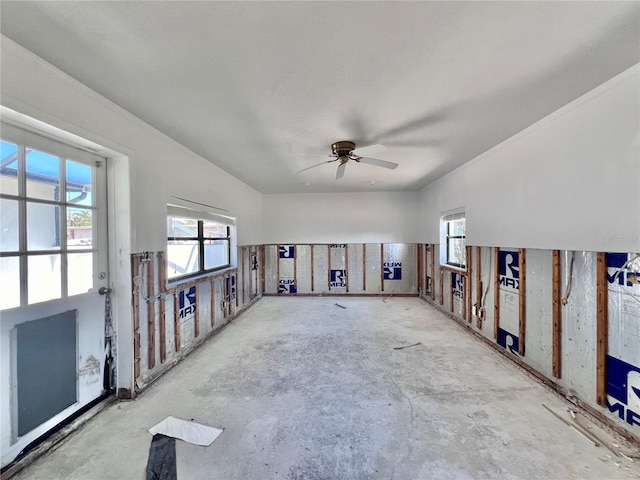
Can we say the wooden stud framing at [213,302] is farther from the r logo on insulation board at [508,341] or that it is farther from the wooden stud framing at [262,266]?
the r logo on insulation board at [508,341]

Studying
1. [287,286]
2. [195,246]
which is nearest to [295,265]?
[287,286]

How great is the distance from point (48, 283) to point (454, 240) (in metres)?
5.49

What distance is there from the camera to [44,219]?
73.2 inches

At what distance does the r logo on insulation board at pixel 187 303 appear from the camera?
326 centimetres

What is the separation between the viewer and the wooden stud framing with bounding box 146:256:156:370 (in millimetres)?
2648

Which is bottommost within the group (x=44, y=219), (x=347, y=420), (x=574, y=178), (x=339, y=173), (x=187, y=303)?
(x=347, y=420)

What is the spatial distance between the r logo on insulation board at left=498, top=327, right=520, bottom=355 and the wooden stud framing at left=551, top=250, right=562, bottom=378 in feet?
1.67

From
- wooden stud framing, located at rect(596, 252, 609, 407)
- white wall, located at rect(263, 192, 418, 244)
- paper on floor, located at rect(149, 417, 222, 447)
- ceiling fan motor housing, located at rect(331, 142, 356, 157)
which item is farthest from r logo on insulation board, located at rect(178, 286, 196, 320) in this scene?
wooden stud framing, located at rect(596, 252, 609, 407)

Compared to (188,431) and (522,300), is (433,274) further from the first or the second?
(188,431)

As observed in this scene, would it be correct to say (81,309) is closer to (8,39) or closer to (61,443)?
(61,443)

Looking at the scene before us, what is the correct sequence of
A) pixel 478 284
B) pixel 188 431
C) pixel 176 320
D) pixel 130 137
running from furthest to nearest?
pixel 478 284
pixel 176 320
pixel 130 137
pixel 188 431

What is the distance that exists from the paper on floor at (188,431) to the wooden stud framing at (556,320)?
310cm

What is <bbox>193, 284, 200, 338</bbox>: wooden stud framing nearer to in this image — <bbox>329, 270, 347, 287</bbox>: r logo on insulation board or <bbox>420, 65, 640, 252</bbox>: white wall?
<bbox>329, 270, 347, 287</bbox>: r logo on insulation board

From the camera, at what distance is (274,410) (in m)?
2.22
